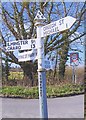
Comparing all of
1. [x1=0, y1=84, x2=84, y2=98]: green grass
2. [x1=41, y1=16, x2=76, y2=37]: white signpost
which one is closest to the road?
[x1=0, y1=84, x2=84, y2=98]: green grass

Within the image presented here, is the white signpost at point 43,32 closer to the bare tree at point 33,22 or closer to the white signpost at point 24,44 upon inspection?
the white signpost at point 24,44

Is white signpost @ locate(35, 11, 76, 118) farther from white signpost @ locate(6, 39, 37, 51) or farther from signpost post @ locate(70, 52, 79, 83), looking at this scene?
signpost post @ locate(70, 52, 79, 83)

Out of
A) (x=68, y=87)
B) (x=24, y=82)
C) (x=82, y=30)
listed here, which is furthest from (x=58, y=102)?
(x=82, y=30)

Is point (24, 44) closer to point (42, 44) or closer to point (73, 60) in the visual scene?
point (42, 44)

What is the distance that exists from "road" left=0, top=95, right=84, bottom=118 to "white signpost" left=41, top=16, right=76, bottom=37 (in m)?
1.57

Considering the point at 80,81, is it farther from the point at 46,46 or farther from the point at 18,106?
the point at 18,106

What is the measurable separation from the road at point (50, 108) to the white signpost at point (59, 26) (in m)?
1.57

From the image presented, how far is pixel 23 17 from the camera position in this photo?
15.6 ft

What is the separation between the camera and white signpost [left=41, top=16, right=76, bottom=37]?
334cm

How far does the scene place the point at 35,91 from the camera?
183 inches

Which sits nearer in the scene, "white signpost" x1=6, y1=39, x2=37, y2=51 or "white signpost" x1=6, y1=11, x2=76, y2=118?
"white signpost" x1=6, y1=11, x2=76, y2=118

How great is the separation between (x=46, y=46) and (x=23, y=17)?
25.5 inches

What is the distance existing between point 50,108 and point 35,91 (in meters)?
0.38

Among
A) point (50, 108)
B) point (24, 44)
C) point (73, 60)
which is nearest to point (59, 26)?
point (24, 44)
